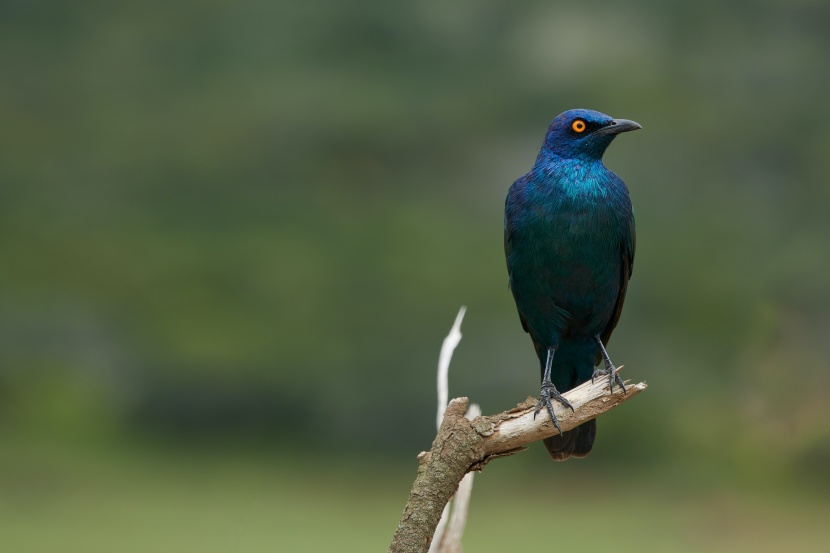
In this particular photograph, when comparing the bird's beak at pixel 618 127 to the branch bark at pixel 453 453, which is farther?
the bird's beak at pixel 618 127

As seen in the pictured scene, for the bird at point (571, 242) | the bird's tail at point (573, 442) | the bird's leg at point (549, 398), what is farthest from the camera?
the bird's tail at point (573, 442)

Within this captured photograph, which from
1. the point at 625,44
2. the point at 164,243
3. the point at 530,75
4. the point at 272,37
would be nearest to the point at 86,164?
the point at 164,243

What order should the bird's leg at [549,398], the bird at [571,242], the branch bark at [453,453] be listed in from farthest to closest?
the bird at [571,242] → the bird's leg at [549,398] → the branch bark at [453,453]

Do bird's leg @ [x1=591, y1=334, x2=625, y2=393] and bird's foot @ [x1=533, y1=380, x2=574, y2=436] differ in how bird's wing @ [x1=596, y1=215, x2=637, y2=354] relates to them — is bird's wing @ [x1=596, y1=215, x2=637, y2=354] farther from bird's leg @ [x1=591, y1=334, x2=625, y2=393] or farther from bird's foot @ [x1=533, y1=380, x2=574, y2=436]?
bird's foot @ [x1=533, y1=380, x2=574, y2=436]

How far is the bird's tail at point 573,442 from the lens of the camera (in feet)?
12.3

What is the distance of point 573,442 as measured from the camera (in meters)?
3.75

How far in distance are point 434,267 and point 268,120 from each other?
193 centimetres

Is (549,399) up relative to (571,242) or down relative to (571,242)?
down

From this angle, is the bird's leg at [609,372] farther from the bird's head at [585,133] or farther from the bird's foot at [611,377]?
the bird's head at [585,133]

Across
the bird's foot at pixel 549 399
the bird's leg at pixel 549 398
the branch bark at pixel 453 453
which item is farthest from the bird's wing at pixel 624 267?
the branch bark at pixel 453 453

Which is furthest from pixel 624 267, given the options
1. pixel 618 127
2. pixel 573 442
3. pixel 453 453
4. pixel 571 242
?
pixel 453 453

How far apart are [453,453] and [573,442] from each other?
3.04 feet

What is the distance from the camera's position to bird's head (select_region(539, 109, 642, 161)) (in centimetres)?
375

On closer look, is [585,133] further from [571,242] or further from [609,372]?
[609,372]
